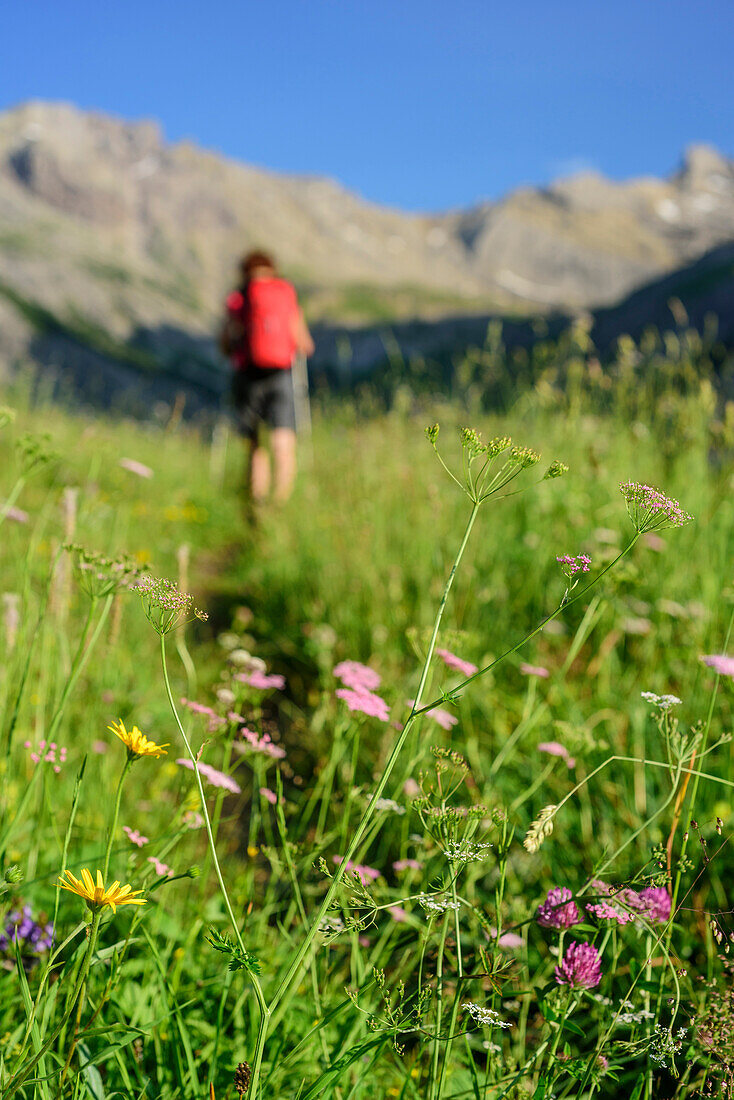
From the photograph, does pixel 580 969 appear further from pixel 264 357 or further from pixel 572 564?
pixel 264 357

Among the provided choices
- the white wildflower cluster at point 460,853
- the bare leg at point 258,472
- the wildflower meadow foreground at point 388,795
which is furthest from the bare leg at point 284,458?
the white wildflower cluster at point 460,853

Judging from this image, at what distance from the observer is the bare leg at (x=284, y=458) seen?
6.21m

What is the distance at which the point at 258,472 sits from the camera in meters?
6.34

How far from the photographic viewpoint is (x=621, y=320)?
227 ft

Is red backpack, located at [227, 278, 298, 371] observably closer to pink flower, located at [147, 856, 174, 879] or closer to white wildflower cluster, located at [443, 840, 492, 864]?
pink flower, located at [147, 856, 174, 879]

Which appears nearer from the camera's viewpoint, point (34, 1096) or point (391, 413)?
point (34, 1096)

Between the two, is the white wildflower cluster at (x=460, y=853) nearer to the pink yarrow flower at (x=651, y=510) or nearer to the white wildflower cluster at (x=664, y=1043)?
the white wildflower cluster at (x=664, y=1043)

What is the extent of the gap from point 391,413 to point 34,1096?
15.2ft

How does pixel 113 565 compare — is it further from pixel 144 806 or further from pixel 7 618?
pixel 144 806

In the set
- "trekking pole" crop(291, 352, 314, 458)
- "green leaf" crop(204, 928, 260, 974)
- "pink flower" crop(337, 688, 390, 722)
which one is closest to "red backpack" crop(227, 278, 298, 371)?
"trekking pole" crop(291, 352, 314, 458)

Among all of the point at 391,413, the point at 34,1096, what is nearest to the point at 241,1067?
the point at 34,1096

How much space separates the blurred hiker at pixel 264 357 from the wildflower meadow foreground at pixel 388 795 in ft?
5.68

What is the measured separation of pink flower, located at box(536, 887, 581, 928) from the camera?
1007mm

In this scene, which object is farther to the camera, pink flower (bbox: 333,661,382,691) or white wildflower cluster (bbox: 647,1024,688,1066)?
pink flower (bbox: 333,661,382,691)
